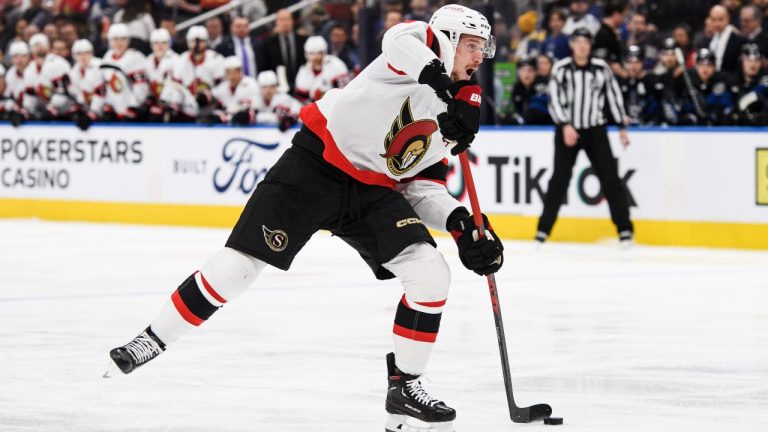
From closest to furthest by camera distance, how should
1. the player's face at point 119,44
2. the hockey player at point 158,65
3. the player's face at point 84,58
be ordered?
1. the hockey player at point 158,65
2. the player's face at point 119,44
3. the player's face at point 84,58

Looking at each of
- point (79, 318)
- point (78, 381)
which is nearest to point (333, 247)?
point (79, 318)

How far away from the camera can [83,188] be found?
1380 cm

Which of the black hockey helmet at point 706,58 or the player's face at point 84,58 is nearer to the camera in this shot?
the black hockey helmet at point 706,58

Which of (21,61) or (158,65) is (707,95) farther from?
(21,61)

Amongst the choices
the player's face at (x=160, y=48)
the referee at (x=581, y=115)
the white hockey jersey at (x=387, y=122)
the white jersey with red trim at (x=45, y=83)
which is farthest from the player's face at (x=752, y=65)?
the white hockey jersey at (x=387, y=122)

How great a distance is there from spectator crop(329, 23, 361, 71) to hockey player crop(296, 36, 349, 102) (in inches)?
17.2

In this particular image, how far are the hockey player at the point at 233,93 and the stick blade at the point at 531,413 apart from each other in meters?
8.85

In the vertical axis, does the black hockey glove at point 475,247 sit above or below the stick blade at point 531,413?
above

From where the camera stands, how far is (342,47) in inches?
544

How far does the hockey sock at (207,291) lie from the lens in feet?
14.8

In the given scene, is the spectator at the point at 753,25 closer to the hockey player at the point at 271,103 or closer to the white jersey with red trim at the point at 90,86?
the hockey player at the point at 271,103

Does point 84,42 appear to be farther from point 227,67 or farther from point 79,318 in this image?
point 79,318

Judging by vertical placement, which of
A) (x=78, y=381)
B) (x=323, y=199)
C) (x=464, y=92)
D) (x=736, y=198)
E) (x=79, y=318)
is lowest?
(x=736, y=198)

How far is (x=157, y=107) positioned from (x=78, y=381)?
28.5 feet
